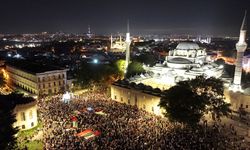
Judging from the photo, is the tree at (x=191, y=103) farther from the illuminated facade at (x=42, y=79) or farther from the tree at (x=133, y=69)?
the illuminated facade at (x=42, y=79)

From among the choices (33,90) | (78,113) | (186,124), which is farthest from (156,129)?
(33,90)

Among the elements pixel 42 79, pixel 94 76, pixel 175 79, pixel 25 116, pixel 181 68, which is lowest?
pixel 25 116

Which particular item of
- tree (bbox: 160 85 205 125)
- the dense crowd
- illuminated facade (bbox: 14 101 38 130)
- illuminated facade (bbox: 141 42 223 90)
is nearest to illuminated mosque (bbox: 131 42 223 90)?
illuminated facade (bbox: 141 42 223 90)

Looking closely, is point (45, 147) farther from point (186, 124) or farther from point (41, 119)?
point (186, 124)

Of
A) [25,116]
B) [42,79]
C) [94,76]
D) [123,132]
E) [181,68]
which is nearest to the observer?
[123,132]

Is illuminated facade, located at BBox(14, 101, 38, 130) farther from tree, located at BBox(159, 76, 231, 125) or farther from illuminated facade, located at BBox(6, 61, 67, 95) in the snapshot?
tree, located at BBox(159, 76, 231, 125)

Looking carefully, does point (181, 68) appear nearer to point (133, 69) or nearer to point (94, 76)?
point (133, 69)

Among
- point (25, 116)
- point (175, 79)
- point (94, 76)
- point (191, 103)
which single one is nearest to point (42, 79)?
point (94, 76)
